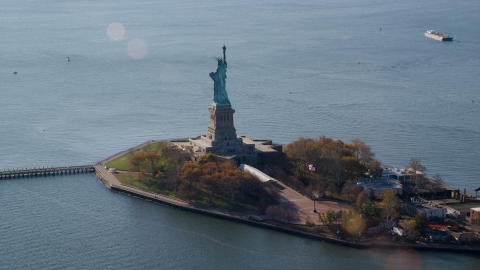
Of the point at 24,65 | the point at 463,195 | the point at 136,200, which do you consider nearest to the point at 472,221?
the point at 463,195

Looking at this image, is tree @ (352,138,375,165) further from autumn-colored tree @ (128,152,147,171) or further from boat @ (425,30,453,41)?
boat @ (425,30,453,41)

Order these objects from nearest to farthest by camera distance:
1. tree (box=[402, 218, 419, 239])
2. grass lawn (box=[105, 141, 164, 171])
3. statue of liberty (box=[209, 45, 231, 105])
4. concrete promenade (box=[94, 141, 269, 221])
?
tree (box=[402, 218, 419, 239])
concrete promenade (box=[94, 141, 269, 221])
statue of liberty (box=[209, 45, 231, 105])
grass lawn (box=[105, 141, 164, 171])

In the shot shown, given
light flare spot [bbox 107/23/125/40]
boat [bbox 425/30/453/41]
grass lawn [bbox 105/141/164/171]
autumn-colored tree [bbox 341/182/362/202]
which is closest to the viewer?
autumn-colored tree [bbox 341/182/362/202]

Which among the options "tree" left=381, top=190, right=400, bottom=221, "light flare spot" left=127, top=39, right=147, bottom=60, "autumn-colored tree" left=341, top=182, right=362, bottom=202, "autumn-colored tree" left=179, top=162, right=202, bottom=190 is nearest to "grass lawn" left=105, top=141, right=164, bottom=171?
"autumn-colored tree" left=179, top=162, right=202, bottom=190

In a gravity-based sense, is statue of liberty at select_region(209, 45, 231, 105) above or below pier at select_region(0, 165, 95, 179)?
above

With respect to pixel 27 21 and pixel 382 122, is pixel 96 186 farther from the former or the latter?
pixel 27 21

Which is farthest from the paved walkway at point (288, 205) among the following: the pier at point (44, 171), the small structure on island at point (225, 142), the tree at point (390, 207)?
the pier at point (44, 171)

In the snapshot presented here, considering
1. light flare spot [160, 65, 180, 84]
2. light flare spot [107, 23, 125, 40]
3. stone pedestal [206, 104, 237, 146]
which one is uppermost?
light flare spot [107, 23, 125, 40]
